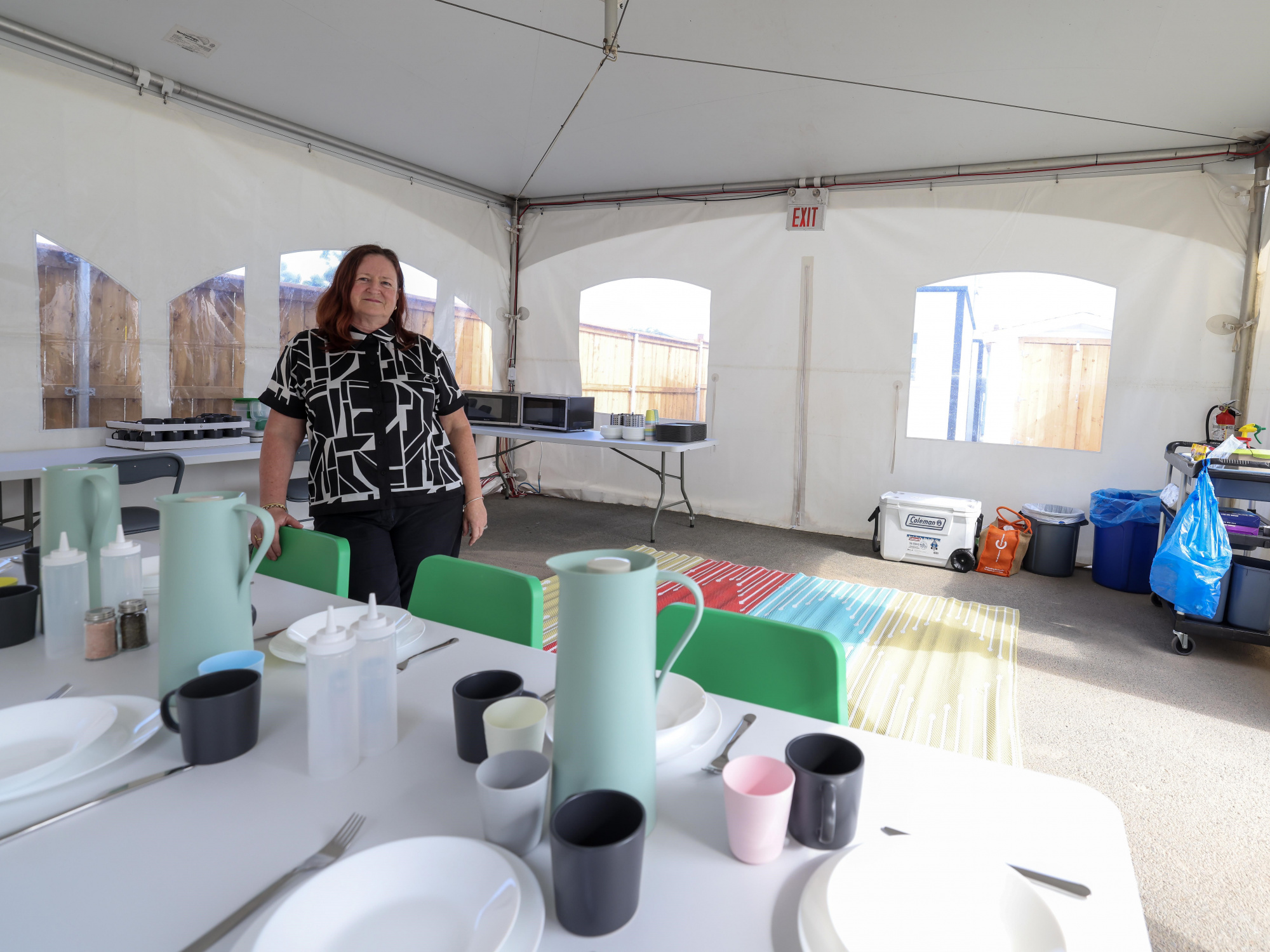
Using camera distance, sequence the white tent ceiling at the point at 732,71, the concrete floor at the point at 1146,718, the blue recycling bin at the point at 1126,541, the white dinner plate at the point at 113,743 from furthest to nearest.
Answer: the blue recycling bin at the point at 1126,541
the white tent ceiling at the point at 732,71
the concrete floor at the point at 1146,718
the white dinner plate at the point at 113,743

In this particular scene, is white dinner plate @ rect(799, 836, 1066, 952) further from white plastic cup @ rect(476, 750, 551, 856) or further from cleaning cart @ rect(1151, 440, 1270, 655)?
cleaning cart @ rect(1151, 440, 1270, 655)

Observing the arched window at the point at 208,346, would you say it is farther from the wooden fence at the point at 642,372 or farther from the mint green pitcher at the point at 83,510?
the mint green pitcher at the point at 83,510

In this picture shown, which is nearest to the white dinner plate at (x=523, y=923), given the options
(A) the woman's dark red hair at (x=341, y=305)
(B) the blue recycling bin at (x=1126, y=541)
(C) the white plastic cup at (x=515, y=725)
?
(C) the white plastic cup at (x=515, y=725)

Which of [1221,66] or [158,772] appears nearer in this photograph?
[158,772]

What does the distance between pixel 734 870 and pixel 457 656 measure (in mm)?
644

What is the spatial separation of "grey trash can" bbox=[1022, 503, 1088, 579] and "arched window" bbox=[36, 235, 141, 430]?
17.3 ft

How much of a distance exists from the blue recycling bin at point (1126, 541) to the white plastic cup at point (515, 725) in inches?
168

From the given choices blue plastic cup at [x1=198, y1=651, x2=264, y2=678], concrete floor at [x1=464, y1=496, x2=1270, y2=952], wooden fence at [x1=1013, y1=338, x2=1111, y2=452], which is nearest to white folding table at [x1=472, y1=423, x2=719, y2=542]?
concrete floor at [x1=464, y1=496, x2=1270, y2=952]

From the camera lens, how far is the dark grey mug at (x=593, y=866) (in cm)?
58

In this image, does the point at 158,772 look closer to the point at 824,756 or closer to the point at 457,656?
the point at 457,656

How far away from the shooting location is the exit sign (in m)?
5.07

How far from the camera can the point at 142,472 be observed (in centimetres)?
297

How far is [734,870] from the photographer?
70 cm

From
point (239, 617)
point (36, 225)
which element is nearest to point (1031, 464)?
point (239, 617)
